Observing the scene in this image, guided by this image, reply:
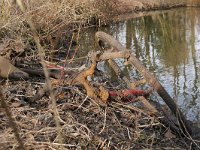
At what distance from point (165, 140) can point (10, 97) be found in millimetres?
1558

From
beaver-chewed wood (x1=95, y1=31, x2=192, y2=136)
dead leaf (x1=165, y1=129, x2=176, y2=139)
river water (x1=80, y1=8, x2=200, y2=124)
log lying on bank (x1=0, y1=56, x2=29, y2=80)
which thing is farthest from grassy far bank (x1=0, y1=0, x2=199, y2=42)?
dead leaf (x1=165, y1=129, x2=176, y2=139)

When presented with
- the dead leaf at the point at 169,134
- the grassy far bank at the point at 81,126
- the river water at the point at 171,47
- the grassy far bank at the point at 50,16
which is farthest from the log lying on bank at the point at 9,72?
the river water at the point at 171,47

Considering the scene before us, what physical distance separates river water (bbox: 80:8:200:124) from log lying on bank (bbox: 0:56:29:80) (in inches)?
88.1

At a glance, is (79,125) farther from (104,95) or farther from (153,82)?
(153,82)

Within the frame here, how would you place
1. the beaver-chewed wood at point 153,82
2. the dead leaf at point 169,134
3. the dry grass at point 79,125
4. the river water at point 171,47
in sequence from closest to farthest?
1. the dry grass at point 79,125
2. the beaver-chewed wood at point 153,82
3. the dead leaf at point 169,134
4. the river water at point 171,47

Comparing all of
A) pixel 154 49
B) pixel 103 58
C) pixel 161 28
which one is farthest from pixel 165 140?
pixel 161 28

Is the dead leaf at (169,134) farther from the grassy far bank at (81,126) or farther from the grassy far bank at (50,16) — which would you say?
the grassy far bank at (50,16)

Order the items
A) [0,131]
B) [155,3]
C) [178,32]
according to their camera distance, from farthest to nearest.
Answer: [155,3] < [178,32] < [0,131]

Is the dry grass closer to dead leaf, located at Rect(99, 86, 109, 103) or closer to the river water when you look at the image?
dead leaf, located at Rect(99, 86, 109, 103)

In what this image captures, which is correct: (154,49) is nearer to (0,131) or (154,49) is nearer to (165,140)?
(165,140)

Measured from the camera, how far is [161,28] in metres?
15.4

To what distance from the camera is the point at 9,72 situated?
4660 mm

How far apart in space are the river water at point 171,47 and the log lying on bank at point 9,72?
7.34 feet

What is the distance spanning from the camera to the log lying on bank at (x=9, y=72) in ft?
15.0
